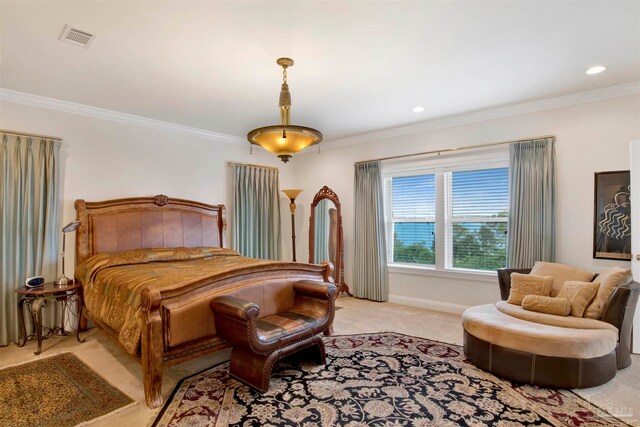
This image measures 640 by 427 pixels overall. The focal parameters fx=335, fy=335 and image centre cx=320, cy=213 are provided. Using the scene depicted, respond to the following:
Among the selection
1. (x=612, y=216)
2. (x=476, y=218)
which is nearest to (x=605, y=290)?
(x=612, y=216)

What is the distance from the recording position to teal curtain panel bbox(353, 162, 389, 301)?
17.1 ft

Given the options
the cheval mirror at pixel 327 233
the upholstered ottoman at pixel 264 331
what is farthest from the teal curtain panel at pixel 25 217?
the cheval mirror at pixel 327 233

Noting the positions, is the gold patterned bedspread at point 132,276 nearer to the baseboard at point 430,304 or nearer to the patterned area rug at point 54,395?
the patterned area rug at point 54,395

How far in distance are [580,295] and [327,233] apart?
3563mm

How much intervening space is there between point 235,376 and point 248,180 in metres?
3.49

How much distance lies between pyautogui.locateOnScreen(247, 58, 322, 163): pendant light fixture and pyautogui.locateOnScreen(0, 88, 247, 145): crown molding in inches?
98.3

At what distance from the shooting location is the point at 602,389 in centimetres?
249

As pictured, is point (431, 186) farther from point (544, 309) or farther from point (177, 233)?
point (177, 233)

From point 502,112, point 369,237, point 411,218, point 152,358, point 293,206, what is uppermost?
point 502,112

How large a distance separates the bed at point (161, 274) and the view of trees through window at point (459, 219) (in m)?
1.85

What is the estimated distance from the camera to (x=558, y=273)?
3.35 meters

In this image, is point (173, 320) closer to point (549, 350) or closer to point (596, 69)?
point (549, 350)

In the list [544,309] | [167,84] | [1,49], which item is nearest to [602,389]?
[544,309]

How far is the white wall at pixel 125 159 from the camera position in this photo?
3.88 meters
